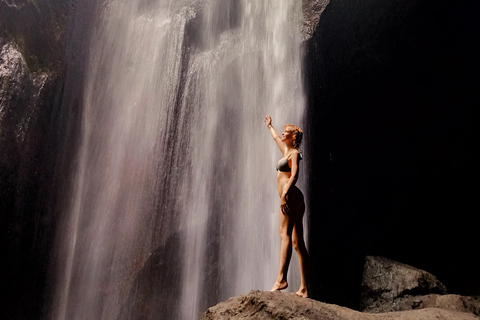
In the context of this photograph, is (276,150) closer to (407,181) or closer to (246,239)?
(246,239)

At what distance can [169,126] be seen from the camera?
1020cm

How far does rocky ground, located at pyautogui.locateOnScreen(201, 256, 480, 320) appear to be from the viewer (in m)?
3.15

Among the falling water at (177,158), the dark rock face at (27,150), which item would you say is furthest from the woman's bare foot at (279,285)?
the dark rock face at (27,150)

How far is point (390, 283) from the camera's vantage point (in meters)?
7.48

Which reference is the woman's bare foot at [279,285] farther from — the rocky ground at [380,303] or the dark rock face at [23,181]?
the dark rock face at [23,181]

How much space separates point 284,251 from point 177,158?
6399 millimetres

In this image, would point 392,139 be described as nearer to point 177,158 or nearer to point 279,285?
point 177,158

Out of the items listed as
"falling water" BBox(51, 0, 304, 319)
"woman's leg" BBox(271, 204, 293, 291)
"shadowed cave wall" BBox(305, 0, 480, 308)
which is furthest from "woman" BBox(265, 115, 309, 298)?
"shadowed cave wall" BBox(305, 0, 480, 308)

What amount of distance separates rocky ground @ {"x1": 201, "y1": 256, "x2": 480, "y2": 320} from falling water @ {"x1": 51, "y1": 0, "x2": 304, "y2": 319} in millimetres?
1738

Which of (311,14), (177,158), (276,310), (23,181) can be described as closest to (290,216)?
(276,310)

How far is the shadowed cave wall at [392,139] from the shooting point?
8906 mm

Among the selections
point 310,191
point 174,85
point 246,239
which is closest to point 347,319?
point 246,239

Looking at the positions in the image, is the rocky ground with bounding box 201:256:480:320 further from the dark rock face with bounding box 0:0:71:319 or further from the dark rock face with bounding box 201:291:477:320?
the dark rock face with bounding box 0:0:71:319

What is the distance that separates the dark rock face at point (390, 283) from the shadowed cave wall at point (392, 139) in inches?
25.1
